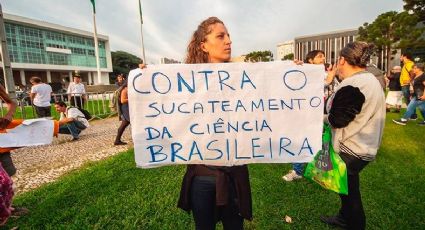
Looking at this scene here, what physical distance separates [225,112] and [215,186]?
19.2 inches

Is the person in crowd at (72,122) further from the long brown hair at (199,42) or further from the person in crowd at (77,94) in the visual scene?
the long brown hair at (199,42)

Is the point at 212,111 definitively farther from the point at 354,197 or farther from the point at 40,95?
the point at 40,95

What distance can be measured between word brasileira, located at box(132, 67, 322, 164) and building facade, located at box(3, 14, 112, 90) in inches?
2180

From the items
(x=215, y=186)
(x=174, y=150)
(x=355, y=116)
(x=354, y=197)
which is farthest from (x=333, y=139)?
(x=174, y=150)

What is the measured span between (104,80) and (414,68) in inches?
3145

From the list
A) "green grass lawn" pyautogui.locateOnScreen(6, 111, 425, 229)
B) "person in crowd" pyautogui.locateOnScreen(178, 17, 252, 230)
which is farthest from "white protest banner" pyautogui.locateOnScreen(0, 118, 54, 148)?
"person in crowd" pyautogui.locateOnScreen(178, 17, 252, 230)

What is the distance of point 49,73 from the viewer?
219ft

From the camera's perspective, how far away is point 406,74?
A: 31.2 feet

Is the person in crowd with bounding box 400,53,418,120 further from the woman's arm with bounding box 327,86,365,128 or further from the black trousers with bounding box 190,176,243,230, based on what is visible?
the black trousers with bounding box 190,176,243,230

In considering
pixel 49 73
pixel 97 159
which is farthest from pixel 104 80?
pixel 97 159

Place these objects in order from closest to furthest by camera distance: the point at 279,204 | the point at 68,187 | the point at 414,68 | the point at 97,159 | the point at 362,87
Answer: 1. the point at 362,87
2. the point at 279,204
3. the point at 68,187
4. the point at 97,159
5. the point at 414,68

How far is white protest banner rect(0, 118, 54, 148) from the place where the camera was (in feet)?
8.40

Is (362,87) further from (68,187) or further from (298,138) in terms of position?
(68,187)

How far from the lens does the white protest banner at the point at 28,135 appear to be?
256cm
